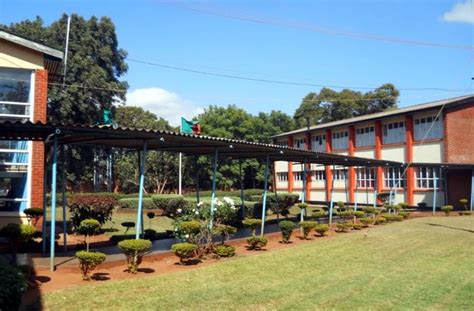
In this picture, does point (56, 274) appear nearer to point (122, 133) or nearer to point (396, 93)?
point (122, 133)

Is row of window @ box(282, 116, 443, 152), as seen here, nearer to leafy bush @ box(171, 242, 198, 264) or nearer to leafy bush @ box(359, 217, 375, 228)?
leafy bush @ box(359, 217, 375, 228)

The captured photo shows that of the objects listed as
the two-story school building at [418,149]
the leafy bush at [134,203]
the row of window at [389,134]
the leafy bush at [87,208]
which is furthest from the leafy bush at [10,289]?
the row of window at [389,134]

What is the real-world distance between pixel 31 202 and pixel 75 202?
79.7 inches

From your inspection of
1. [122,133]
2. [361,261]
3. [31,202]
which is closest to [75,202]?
[31,202]

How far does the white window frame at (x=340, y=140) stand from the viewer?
4309 centimetres

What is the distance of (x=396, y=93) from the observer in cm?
6550

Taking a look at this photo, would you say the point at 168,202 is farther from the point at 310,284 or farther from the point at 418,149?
the point at 310,284

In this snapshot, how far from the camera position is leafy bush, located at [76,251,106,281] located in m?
9.03

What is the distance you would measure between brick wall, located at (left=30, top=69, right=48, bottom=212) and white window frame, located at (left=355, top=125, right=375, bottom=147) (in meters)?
29.8

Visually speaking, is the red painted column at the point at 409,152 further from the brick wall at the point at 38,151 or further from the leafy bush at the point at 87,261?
the leafy bush at the point at 87,261

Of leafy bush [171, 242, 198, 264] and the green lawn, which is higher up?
leafy bush [171, 242, 198, 264]

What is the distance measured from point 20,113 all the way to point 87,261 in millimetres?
7531

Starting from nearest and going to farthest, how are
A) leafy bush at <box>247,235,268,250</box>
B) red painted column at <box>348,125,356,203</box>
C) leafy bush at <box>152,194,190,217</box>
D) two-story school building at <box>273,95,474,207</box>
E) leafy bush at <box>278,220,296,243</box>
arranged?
leafy bush at <box>247,235,268,250</box>
leafy bush at <box>278,220,296,243</box>
leafy bush at <box>152,194,190,217</box>
two-story school building at <box>273,95,474,207</box>
red painted column at <box>348,125,356,203</box>

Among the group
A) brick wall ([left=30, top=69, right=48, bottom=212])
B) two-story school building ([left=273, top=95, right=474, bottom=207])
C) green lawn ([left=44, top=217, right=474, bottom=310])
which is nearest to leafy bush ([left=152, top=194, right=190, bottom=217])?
two-story school building ([left=273, top=95, right=474, bottom=207])
